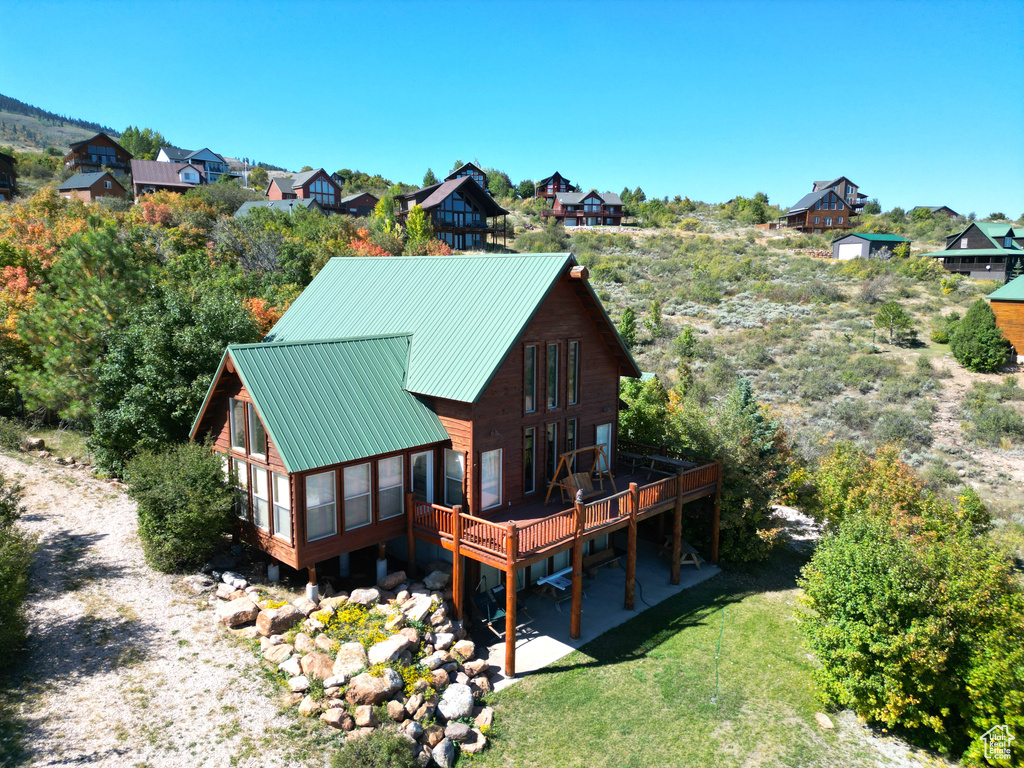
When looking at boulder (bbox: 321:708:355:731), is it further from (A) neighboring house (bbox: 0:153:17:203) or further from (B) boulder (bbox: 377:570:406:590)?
(A) neighboring house (bbox: 0:153:17:203)

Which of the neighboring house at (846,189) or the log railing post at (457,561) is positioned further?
the neighboring house at (846,189)

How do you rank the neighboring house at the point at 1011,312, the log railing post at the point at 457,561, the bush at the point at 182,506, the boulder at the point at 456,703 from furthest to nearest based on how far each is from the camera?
the neighboring house at the point at 1011,312, the bush at the point at 182,506, the log railing post at the point at 457,561, the boulder at the point at 456,703

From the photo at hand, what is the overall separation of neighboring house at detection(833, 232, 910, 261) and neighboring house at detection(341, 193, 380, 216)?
5501 cm

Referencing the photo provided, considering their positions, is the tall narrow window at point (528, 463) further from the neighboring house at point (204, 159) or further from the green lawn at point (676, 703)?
the neighboring house at point (204, 159)

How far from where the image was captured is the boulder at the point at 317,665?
13.5m

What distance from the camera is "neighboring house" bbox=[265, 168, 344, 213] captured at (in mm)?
74500

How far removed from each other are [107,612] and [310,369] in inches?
287

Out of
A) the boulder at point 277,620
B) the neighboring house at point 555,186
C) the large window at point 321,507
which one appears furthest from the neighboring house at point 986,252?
the boulder at point 277,620

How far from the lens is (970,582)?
13.6 meters

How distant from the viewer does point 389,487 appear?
56.3 feet

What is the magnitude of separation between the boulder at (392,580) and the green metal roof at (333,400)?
3.39 m

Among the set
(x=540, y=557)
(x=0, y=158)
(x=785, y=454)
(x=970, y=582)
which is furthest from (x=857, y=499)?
(x=0, y=158)

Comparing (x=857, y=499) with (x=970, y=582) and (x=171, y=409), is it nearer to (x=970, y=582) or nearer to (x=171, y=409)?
(x=970, y=582)

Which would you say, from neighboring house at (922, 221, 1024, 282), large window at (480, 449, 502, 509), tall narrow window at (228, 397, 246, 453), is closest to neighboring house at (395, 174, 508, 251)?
tall narrow window at (228, 397, 246, 453)
